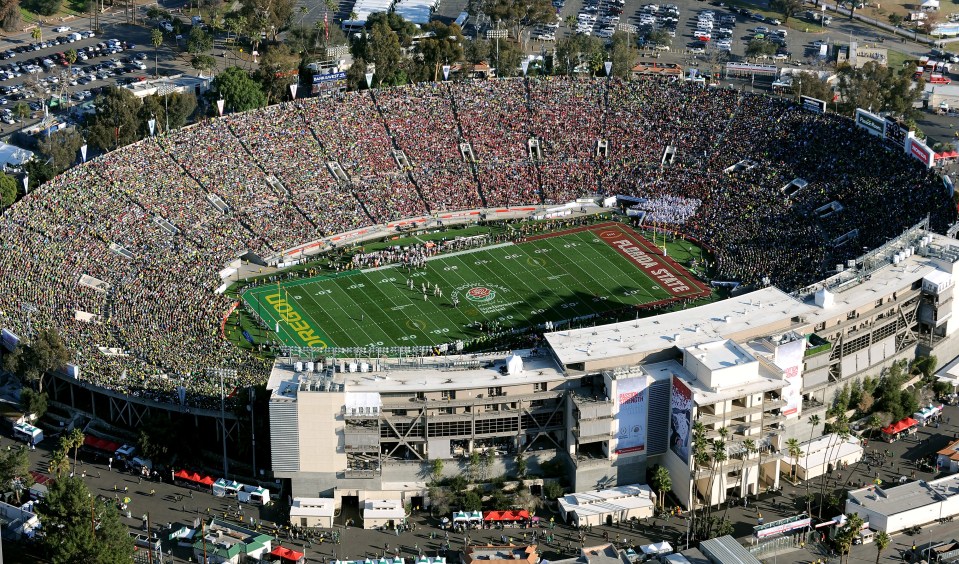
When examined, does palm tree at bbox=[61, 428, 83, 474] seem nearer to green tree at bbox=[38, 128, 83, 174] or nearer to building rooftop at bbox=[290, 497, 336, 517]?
building rooftop at bbox=[290, 497, 336, 517]

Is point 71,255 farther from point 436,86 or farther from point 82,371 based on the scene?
point 436,86

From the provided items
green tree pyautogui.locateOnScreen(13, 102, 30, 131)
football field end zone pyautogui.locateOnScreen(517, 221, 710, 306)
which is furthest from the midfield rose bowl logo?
green tree pyautogui.locateOnScreen(13, 102, 30, 131)

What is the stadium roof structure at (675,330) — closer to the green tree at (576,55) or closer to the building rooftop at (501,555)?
the building rooftop at (501,555)

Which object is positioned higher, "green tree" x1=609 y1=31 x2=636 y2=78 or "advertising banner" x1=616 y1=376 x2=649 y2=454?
"green tree" x1=609 y1=31 x2=636 y2=78

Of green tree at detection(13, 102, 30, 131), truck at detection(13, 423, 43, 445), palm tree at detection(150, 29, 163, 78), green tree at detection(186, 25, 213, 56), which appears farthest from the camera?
palm tree at detection(150, 29, 163, 78)

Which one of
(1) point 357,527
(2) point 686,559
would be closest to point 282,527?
(1) point 357,527

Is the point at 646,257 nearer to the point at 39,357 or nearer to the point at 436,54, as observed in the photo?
the point at 436,54
